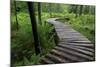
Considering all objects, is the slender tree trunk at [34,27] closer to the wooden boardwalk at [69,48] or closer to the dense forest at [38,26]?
the dense forest at [38,26]

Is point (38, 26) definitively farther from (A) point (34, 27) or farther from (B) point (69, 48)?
(B) point (69, 48)

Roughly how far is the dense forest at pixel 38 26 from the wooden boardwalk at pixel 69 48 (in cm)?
4

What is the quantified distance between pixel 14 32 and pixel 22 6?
0.25 m

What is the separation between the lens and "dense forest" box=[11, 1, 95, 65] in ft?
5.01

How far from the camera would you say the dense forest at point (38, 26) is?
5.01ft

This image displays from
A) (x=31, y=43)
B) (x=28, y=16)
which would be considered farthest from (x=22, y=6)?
(x=31, y=43)

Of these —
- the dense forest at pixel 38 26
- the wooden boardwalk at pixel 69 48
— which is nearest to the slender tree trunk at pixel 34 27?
the dense forest at pixel 38 26

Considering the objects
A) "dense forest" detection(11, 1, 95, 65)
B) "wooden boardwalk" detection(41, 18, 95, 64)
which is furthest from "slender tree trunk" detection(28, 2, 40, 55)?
"wooden boardwalk" detection(41, 18, 95, 64)

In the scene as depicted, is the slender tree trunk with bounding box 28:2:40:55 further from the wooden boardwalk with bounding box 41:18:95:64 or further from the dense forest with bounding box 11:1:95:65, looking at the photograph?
the wooden boardwalk with bounding box 41:18:95:64

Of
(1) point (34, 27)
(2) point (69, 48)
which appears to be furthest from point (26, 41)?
(2) point (69, 48)

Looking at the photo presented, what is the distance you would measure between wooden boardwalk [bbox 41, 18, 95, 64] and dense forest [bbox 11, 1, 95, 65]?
0.14 feet

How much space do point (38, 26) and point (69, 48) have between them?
0.38 metres
